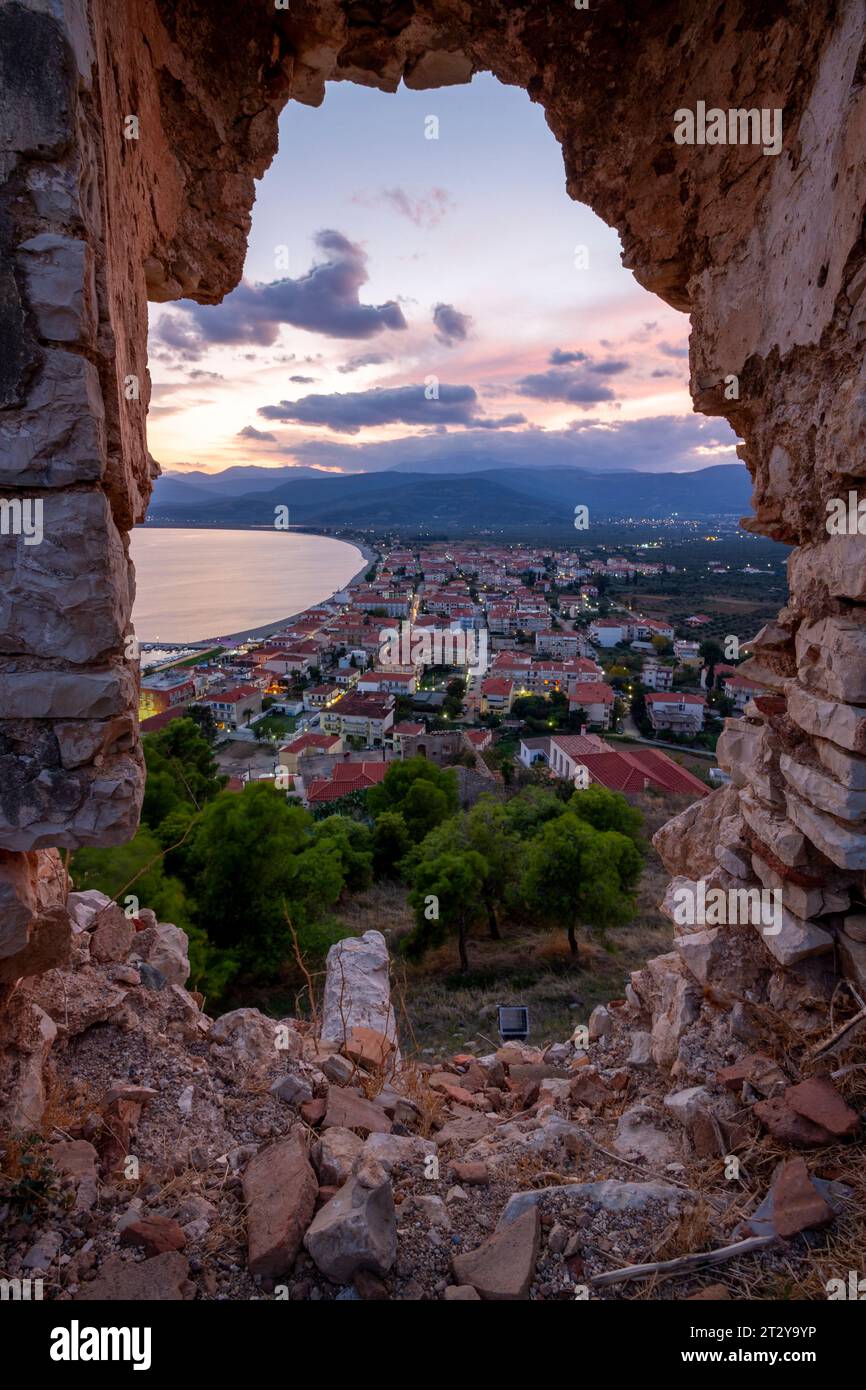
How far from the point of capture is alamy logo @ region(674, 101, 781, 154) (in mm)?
3168

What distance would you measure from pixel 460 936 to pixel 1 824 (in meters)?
10.9

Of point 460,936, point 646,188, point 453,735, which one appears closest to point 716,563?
point 453,735

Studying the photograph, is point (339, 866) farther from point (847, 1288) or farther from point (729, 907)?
point (847, 1288)

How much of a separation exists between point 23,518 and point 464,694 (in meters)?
39.5

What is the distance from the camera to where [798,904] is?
10.4 ft

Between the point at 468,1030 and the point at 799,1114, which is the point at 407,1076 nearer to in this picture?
the point at 799,1114

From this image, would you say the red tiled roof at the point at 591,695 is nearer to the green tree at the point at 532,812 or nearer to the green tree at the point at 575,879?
the green tree at the point at 532,812

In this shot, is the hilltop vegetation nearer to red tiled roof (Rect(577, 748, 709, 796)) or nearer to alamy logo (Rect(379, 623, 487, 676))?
red tiled roof (Rect(577, 748, 709, 796))

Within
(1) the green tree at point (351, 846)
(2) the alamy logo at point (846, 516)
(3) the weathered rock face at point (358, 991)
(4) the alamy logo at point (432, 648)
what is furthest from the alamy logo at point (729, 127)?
(4) the alamy logo at point (432, 648)

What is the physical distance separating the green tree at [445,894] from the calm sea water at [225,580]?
20558 millimetres

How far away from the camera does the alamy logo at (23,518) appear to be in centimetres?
224

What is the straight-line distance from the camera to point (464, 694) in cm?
4166

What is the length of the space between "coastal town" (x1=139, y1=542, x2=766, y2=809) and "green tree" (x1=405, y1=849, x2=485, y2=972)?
5.83 meters
